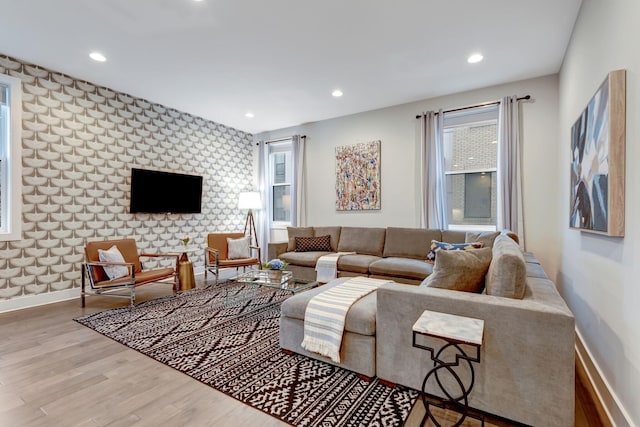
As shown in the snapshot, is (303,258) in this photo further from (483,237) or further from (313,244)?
(483,237)

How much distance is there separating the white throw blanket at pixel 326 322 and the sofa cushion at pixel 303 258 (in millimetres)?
2166

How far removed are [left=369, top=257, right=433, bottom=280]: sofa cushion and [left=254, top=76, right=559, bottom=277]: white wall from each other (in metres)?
0.98

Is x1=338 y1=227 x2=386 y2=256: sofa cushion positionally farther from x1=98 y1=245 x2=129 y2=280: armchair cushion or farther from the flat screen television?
x1=98 y1=245 x2=129 y2=280: armchair cushion

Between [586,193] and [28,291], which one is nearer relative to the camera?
[586,193]

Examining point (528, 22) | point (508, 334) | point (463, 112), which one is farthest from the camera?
point (463, 112)

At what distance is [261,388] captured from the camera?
6.44 ft

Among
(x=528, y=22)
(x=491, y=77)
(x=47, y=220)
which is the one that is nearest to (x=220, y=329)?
(x=47, y=220)

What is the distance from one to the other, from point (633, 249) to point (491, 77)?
3.22m

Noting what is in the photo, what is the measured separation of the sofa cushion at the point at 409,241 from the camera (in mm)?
4324

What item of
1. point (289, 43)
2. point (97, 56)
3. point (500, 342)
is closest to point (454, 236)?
point (500, 342)

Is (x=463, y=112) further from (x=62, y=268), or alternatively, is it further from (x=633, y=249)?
(x=62, y=268)

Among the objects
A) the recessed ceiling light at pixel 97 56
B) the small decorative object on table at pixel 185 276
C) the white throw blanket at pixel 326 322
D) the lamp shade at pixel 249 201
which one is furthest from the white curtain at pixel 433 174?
the recessed ceiling light at pixel 97 56

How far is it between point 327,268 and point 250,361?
2.23 metres

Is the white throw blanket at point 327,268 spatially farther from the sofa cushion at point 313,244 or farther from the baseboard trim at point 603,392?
the baseboard trim at point 603,392
